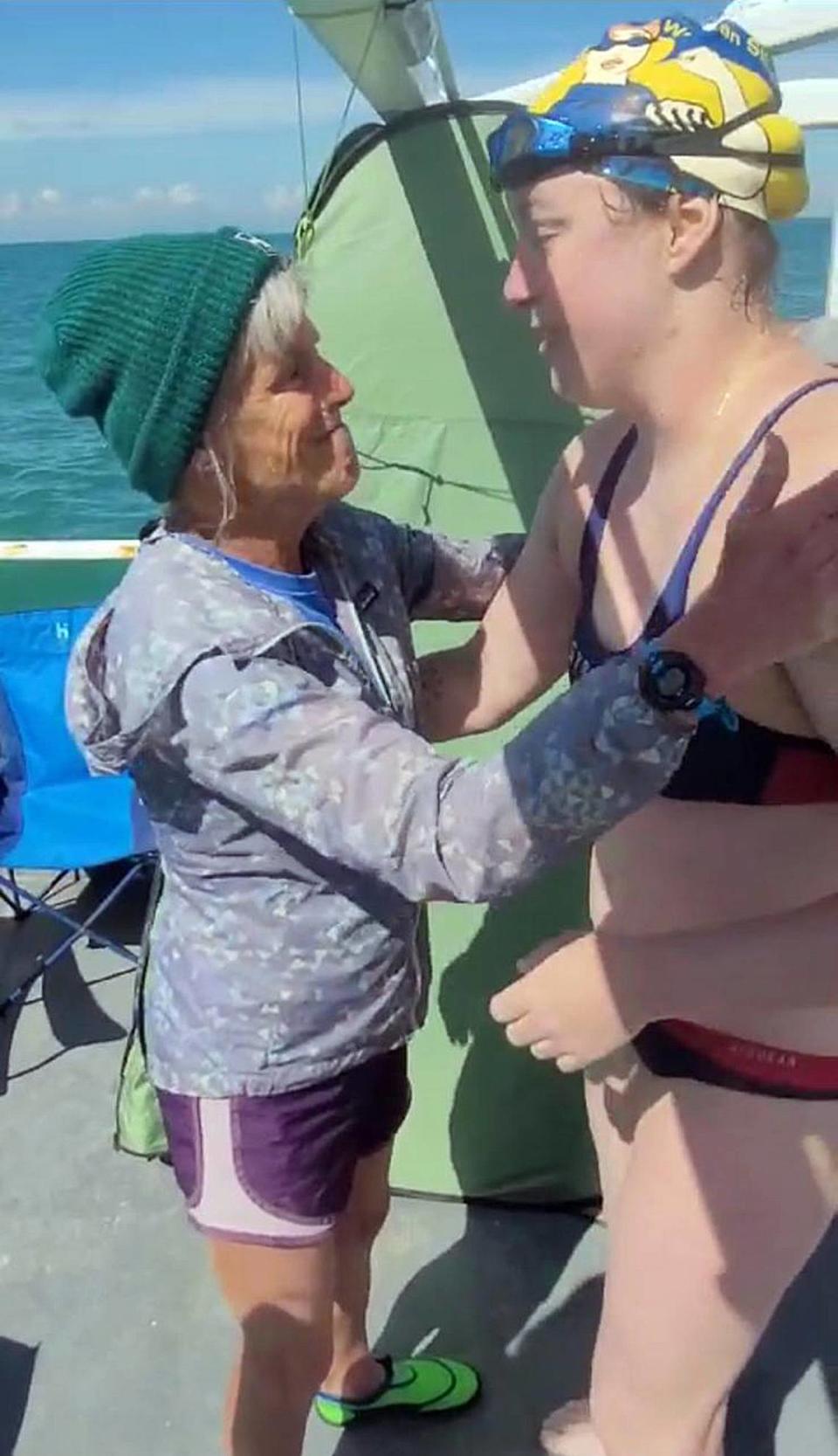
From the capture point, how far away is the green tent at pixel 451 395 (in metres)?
2.01

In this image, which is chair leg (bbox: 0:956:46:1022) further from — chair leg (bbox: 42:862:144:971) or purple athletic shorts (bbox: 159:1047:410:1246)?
purple athletic shorts (bbox: 159:1047:410:1246)

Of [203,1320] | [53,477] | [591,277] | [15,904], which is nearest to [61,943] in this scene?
[15,904]

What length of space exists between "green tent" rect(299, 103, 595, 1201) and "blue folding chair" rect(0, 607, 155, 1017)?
1.04m

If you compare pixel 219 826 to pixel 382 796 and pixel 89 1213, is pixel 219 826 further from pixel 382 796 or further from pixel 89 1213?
pixel 89 1213

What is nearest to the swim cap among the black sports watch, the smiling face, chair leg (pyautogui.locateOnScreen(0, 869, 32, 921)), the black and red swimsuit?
the black and red swimsuit

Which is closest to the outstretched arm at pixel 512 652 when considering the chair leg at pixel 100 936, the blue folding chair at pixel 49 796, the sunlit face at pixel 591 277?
the sunlit face at pixel 591 277

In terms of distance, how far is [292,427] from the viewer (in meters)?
1.40

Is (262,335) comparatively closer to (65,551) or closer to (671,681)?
(671,681)

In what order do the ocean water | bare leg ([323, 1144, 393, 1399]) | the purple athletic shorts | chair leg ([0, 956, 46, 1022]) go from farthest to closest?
the ocean water → chair leg ([0, 956, 46, 1022]) → bare leg ([323, 1144, 393, 1399]) → the purple athletic shorts

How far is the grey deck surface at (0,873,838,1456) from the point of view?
209 centimetres

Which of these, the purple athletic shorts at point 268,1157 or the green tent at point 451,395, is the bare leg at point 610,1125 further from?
the green tent at point 451,395

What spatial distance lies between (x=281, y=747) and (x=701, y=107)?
2.16ft

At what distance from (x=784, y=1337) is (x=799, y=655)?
152cm

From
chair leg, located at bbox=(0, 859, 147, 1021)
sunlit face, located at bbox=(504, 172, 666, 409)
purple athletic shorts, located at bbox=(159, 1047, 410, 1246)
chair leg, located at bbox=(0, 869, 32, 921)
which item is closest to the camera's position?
sunlit face, located at bbox=(504, 172, 666, 409)
